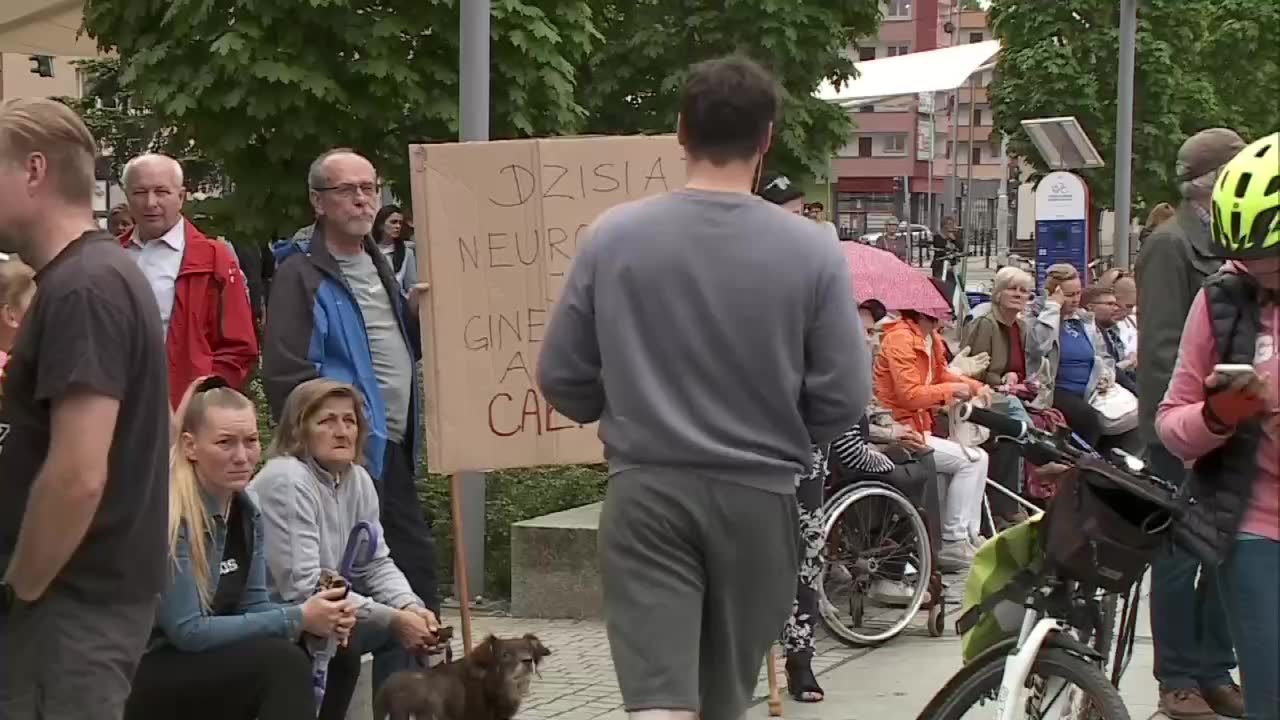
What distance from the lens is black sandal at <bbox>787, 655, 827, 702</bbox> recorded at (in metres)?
7.21

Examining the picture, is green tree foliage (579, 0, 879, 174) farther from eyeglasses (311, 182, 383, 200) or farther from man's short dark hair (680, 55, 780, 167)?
man's short dark hair (680, 55, 780, 167)

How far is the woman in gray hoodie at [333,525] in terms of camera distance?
5.47m

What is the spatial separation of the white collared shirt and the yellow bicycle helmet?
414cm

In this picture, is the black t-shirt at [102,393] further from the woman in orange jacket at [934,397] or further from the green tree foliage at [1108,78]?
the green tree foliage at [1108,78]

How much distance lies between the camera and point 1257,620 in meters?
3.86

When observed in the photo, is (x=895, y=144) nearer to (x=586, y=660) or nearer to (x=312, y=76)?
(x=312, y=76)

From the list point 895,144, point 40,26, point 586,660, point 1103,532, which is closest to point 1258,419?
point 1103,532

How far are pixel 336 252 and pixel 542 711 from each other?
1826 millimetres

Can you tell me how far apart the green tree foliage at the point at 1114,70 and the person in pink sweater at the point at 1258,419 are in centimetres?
3156

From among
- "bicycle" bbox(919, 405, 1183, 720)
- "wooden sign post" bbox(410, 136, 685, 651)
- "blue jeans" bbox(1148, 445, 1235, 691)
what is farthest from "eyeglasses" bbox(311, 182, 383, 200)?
"blue jeans" bbox(1148, 445, 1235, 691)

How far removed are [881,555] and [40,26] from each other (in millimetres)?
7206

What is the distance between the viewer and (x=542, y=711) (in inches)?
272

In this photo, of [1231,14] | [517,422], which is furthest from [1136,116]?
[517,422]

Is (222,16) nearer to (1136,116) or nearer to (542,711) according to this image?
(542,711)
